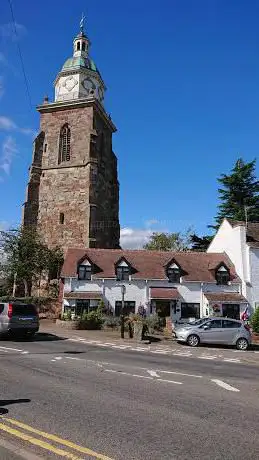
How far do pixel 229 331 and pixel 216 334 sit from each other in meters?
0.68

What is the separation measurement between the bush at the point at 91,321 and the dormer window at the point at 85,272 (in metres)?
4.63

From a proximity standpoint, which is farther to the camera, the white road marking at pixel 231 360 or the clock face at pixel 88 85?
the clock face at pixel 88 85

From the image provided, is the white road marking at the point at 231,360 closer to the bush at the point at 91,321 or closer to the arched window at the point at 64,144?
the bush at the point at 91,321

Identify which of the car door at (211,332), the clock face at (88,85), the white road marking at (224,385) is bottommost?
the white road marking at (224,385)

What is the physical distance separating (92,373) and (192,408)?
14.1 ft

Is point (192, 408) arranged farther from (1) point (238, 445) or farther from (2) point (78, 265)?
(2) point (78, 265)

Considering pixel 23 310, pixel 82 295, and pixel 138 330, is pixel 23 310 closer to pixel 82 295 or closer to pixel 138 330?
pixel 138 330

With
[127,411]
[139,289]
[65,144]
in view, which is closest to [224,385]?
[127,411]

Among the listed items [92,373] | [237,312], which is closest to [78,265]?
[237,312]

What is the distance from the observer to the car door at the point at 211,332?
2219 cm

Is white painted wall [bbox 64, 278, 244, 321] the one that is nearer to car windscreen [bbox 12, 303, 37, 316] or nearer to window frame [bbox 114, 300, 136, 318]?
window frame [bbox 114, 300, 136, 318]

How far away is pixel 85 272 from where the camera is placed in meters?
34.4

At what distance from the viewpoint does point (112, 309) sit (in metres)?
33.8

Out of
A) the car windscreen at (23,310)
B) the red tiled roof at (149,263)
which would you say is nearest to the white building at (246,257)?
the red tiled roof at (149,263)
